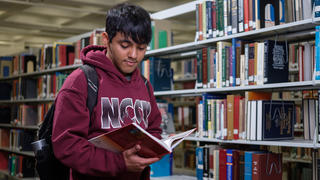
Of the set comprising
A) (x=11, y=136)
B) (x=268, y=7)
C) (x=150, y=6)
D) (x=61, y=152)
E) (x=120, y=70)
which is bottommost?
(x=11, y=136)

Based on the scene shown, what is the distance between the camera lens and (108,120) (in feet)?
4.42

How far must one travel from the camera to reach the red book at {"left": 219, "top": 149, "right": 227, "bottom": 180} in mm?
2811

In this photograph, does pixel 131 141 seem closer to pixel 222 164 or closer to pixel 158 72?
pixel 222 164

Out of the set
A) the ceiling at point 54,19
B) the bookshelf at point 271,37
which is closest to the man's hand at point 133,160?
the bookshelf at point 271,37

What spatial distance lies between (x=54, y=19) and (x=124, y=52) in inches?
297

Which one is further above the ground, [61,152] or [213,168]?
[61,152]

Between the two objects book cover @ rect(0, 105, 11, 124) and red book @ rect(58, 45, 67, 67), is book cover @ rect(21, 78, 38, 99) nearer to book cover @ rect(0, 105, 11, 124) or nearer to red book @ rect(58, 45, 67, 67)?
book cover @ rect(0, 105, 11, 124)

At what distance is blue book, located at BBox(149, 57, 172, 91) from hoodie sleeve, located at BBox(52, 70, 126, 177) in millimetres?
2287

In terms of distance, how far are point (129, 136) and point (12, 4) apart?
649cm

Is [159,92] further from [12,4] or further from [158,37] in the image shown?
[12,4]

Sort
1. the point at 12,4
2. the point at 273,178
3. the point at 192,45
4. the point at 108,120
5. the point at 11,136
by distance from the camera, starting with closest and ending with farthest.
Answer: the point at 108,120
the point at 273,178
the point at 192,45
the point at 11,136
the point at 12,4

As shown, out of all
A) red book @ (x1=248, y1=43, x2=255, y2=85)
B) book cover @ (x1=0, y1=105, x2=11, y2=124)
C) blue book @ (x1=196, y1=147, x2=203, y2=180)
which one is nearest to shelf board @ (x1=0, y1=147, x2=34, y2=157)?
book cover @ (x1=0, y1=105, x2=11, y2=124)

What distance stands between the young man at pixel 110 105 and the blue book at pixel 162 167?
6.22ft

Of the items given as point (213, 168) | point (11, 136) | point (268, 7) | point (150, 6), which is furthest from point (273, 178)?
point (150, 6)
